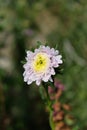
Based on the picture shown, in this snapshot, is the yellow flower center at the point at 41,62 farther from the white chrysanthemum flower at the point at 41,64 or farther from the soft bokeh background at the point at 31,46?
the soft bokeh background at the point at 31,46

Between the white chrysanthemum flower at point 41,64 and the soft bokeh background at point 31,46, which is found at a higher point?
the soft bokeh background at point 31,46

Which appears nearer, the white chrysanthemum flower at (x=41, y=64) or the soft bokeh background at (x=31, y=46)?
the white chrysanthemum flower at (x=41, y=64)

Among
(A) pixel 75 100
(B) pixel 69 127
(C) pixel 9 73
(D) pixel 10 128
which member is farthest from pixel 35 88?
(B) pixel 69 127

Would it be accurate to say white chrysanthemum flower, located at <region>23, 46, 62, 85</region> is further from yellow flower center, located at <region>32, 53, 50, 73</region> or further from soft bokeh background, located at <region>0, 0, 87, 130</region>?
soft bokeh background, located at <region>0, 0, 87, 130</region>

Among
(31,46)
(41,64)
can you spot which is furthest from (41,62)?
(31,46)

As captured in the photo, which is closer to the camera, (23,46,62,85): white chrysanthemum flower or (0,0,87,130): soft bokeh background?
(23,46,62,85): white chrysanthemum flower

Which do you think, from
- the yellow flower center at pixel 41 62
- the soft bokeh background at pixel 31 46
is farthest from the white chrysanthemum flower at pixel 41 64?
the soft bokeh background at pixel 31 46

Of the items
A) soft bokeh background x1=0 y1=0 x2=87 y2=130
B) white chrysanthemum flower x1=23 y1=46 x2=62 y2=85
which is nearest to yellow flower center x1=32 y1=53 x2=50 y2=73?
white chrysanthemum flower x1=23 y1=46 x2=62 y2=85
